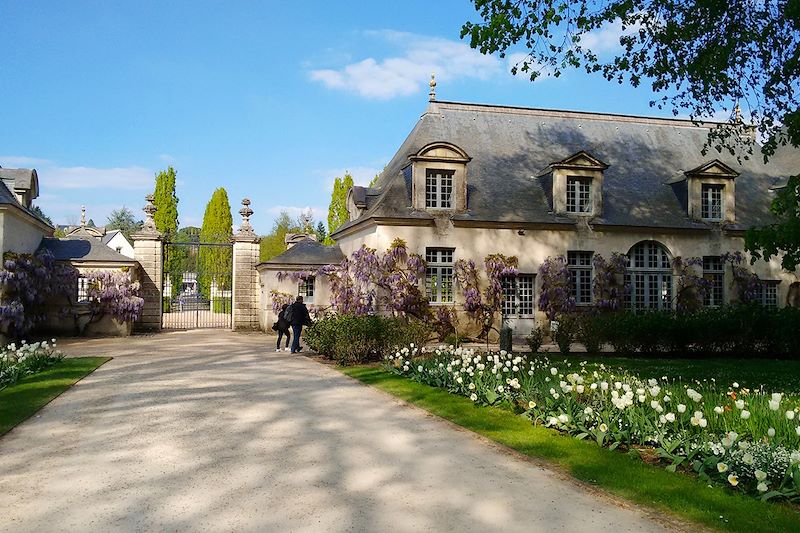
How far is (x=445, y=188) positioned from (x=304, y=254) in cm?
598

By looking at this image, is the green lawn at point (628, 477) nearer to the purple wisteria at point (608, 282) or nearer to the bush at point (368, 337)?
the bush at point (368, 337)

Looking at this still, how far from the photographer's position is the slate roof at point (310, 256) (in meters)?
23.3

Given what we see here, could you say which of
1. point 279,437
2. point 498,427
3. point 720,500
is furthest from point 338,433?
point 720,500

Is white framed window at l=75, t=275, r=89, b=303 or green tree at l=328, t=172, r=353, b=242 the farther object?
green tree at l=328, t=172, r=353, b=242

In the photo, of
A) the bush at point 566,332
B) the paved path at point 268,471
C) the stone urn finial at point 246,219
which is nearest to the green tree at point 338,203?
the stone urn finial at point 246,219

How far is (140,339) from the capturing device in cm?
2120

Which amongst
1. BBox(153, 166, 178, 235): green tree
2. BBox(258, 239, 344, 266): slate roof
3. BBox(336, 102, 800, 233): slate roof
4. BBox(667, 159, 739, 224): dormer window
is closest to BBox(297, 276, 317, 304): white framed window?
BBox(258, 239, 344, 266): slate roof

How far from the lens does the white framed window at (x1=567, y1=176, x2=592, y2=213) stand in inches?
851

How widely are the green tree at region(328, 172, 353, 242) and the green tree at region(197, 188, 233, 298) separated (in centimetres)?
715

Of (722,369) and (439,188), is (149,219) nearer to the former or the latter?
(439,188)

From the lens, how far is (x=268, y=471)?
6090 mm

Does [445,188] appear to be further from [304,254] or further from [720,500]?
[720,500]

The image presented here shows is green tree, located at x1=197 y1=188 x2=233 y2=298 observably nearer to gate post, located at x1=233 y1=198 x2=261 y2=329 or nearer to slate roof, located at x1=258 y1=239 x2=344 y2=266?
gate post, located at x1=233 y1=198 x2=261 y2=329

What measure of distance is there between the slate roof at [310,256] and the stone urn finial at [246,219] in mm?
2296
